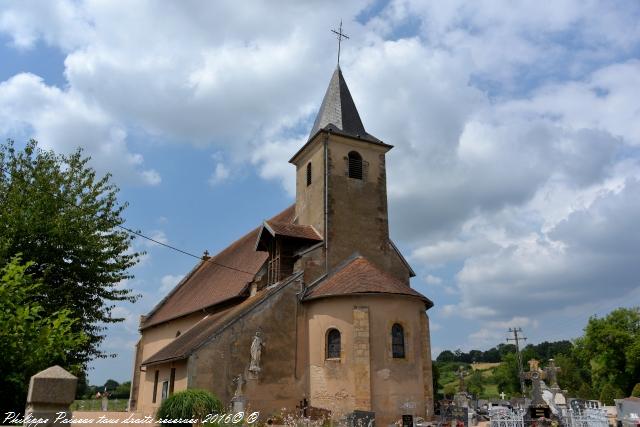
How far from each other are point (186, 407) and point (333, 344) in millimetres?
6648

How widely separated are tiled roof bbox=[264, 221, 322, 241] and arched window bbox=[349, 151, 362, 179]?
3.20 m

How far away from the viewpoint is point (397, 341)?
19.5m

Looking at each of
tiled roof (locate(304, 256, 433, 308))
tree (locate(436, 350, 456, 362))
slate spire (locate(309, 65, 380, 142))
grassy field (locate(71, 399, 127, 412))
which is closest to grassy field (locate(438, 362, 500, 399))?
tree (locate(436, 350, 456, 362))

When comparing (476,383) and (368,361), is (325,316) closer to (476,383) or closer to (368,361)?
(368,361)

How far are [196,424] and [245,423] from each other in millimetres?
2723

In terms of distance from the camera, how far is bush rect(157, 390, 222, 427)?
14.0 meters

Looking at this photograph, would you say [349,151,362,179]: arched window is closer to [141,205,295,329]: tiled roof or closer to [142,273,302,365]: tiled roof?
[141,205,295,329]: tiled roof

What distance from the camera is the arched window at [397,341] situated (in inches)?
761

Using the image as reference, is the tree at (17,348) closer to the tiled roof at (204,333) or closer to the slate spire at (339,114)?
the tiled roof at (204,333)

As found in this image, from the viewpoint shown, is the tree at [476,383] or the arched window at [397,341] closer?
the arched window at [397,341]

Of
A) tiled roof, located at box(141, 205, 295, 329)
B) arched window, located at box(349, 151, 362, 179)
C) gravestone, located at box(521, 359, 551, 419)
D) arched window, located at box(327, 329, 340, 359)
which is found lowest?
gravestone, located at box(521, 359, 551, 419)

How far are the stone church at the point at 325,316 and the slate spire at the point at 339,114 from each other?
76mm

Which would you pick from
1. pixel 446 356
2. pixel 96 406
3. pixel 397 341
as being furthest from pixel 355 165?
pixel 446 356

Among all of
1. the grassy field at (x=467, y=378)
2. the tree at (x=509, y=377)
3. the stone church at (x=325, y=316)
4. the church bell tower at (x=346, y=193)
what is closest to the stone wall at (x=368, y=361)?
the stone church at (x=325, y=316)
